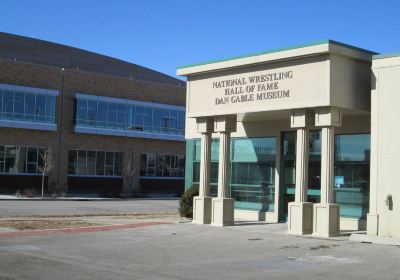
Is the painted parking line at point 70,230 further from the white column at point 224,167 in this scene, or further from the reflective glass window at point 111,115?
the reflective glass window at point 111,115

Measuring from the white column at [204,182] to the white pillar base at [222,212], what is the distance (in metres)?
0.45

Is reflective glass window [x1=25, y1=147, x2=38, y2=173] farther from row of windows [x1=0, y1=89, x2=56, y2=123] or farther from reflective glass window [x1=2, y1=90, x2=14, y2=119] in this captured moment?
reflective glass window [x1=2, y1=90, x2=14, y2=119]

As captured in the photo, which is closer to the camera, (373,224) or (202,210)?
(373,224)

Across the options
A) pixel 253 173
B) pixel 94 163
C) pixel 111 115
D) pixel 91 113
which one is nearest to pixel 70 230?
pixel 253 173

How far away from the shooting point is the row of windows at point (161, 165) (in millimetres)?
53500

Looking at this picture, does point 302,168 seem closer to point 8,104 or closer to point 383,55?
point 383,55

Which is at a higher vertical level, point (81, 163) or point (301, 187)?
point (81, 163)

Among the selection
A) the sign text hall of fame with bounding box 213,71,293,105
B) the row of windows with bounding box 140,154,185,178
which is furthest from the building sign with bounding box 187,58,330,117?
the row of windows with bounding box 140,154,185,178

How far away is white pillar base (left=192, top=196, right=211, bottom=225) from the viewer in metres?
21.0

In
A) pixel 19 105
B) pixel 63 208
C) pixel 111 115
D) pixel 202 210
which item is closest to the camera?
pixel 202 210

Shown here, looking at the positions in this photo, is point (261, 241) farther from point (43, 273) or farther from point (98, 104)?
point (98, 104)

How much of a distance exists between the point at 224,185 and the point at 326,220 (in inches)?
177

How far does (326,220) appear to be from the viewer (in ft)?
56.4

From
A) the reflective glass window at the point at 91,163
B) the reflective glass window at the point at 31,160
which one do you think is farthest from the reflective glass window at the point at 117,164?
the reflective glass window at the point at 31,160
